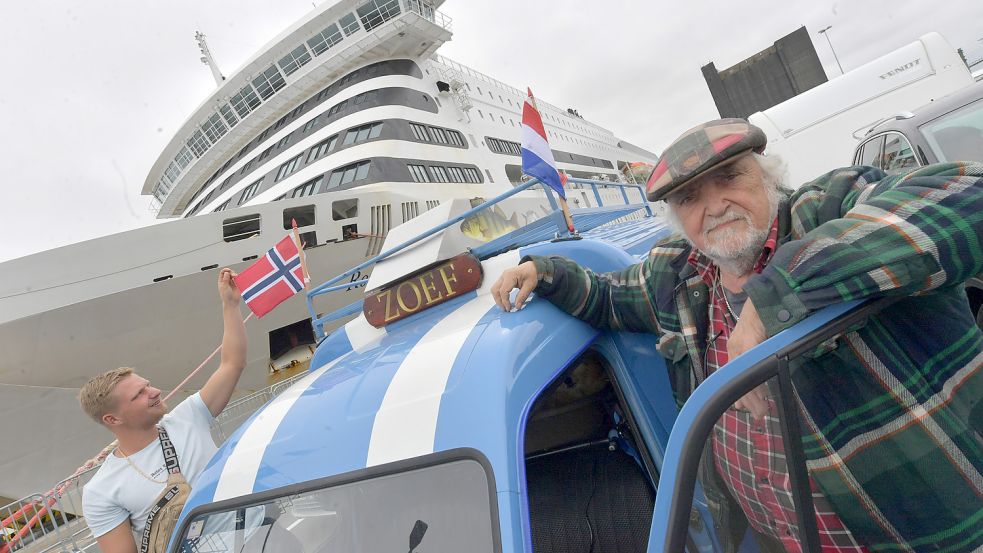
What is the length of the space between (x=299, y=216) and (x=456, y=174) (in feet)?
26.7

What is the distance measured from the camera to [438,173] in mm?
18266

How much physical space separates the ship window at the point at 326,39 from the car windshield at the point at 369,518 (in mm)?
21749

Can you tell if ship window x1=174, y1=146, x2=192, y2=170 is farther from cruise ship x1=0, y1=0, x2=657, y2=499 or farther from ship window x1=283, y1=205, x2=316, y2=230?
ship window x1=283, y1=205, x2=316, y2=230

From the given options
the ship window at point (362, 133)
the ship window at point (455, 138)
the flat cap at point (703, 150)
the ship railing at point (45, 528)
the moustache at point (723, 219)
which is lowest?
the ship railing at point (45, 528)

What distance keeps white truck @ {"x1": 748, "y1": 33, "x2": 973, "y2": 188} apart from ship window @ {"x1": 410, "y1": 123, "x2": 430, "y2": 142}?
12129 mm

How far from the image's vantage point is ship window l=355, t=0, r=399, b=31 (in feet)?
62.7

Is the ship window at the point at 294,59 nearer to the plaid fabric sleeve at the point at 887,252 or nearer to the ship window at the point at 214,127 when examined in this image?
the ship window at the point at 214,127

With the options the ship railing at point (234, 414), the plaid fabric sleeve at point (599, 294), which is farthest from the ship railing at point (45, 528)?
the plaid fabric sleeve at point (599, 294)

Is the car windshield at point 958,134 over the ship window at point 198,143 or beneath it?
beneath

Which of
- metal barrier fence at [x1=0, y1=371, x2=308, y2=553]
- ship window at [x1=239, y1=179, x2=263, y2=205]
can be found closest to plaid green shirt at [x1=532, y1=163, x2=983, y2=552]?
metal barrier fence at [x1=0, y1=371, x2=308, y2=553]

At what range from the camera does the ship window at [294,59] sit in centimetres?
1955

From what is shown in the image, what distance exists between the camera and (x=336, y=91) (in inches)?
777

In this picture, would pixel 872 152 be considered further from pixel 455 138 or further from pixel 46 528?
pixel 455 138

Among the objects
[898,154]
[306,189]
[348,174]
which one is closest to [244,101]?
[306,189]
